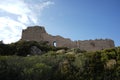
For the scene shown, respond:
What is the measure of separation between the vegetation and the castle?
71.9 feet

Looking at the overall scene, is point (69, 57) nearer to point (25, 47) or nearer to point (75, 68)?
point (75, 68)

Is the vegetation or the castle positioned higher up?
the castle

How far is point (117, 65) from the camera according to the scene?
62.4 ft

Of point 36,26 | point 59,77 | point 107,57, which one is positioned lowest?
point 59,77

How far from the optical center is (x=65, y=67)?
749 inches

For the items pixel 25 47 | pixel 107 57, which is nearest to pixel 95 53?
pixel 107 57

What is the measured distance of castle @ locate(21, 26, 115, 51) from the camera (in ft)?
141

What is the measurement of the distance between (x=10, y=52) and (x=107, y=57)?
12.8m

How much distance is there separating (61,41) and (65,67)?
26352mm

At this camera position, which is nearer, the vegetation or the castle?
the vegetation

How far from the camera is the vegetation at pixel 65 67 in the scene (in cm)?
Answer: 1761

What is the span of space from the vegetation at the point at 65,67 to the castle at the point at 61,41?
71.9 ft

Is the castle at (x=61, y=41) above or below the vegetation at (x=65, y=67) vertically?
above

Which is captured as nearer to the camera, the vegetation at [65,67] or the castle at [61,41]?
the vegetation at [65,67]
